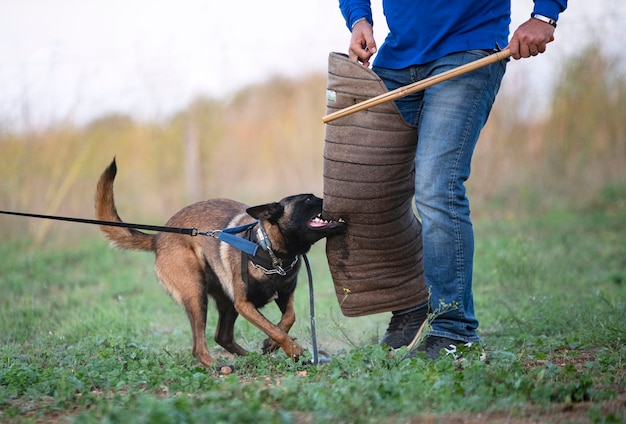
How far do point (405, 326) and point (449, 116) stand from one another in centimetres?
138

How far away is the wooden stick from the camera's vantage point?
148 inches

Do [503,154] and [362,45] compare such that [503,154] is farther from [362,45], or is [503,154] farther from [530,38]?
[530,38]

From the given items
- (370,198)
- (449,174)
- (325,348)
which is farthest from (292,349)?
(449,174)

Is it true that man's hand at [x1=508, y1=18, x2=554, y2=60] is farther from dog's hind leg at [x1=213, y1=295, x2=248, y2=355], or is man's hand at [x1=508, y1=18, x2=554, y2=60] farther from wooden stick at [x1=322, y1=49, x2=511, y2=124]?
dog's hind leg at [x1=213, y1=295, x2=248, y2=355]

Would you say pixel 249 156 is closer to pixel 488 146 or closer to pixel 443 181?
pixel 488 146

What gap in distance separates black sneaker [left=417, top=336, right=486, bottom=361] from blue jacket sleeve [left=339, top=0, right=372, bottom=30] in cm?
178

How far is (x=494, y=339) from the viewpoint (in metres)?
5.15

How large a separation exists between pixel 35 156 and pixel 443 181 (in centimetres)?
764

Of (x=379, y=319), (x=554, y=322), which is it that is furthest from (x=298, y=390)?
(x=379, y=319)

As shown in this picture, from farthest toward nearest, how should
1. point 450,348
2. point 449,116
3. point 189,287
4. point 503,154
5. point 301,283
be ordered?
point 503,154 < point 301,283 < point 189,287 < point 450,348 < point 449,116

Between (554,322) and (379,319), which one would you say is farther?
(379,319)

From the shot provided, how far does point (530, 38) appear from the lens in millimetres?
3695

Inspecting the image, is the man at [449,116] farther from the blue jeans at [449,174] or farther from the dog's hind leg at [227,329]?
the dog's hind leg at [227,329]

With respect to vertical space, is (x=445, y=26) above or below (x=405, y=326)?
above
